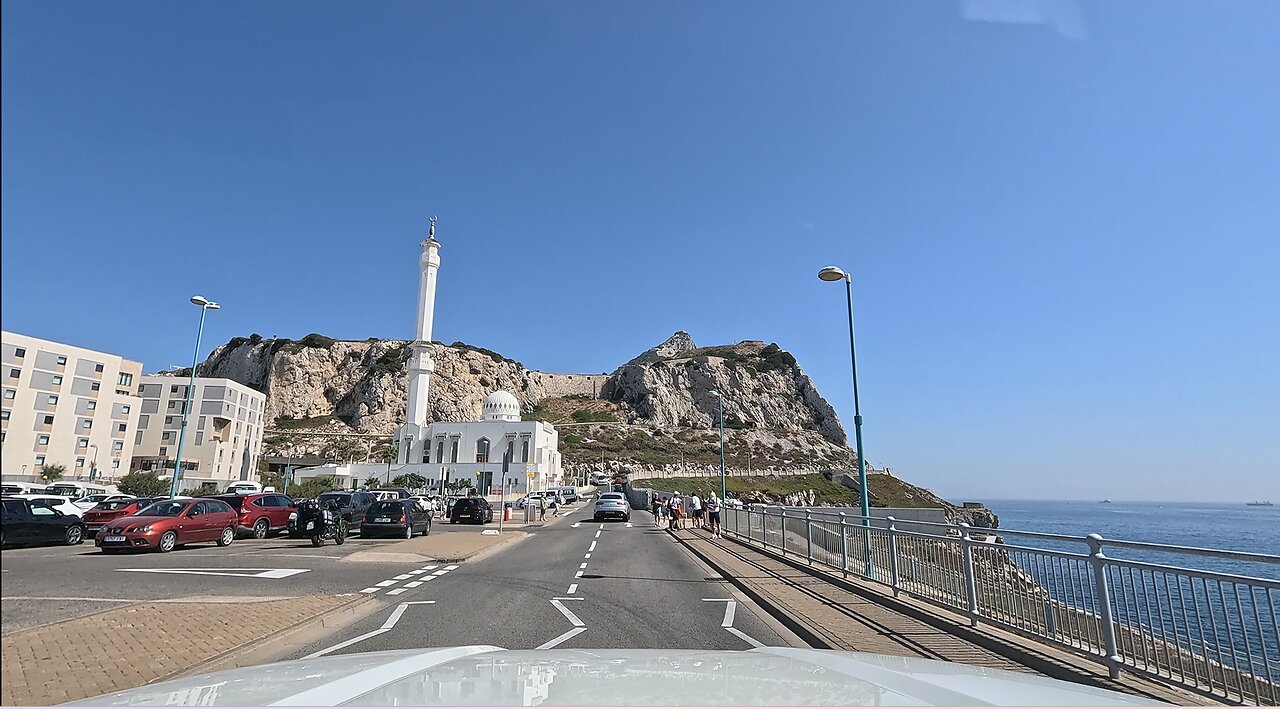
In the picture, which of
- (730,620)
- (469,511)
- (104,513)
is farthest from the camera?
(469,511)

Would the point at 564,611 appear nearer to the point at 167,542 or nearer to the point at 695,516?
the point at 167,542

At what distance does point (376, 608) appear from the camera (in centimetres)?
1018

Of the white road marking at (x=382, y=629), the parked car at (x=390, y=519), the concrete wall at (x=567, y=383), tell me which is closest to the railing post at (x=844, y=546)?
the white road marking at (x=382, y=629)

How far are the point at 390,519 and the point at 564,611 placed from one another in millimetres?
15254

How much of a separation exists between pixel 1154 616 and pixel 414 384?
86.8 metres

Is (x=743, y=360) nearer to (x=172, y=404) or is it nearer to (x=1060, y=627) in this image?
(x=172, y=404)

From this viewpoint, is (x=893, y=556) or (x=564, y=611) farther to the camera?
(x=893, y=556)

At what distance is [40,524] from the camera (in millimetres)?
18422

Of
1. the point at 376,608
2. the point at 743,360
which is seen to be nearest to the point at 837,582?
the point at 376,608

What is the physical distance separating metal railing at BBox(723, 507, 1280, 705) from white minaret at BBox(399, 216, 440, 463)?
77387 millimetres

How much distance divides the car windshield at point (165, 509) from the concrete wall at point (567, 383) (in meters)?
146

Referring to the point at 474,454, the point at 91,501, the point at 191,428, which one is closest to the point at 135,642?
the point at 91,501

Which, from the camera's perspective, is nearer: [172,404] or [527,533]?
[527,533]

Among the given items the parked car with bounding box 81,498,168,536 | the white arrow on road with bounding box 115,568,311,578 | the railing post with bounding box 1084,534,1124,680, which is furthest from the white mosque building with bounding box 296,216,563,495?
the railing post with bounding box 1084,534,1124,680
